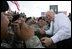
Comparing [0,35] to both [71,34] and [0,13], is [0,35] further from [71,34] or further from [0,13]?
[71,34]

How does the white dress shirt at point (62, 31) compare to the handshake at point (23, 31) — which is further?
the white dress shirt at point (62, 31)

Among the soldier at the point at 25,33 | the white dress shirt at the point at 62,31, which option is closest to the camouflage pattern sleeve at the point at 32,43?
the soldier at the point at 25,33

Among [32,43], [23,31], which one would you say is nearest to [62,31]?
[32,43]

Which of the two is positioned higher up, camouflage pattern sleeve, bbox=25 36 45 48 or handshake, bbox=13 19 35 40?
handshake, bbox=13 19 35 40

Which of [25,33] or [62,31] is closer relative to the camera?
[25,33]

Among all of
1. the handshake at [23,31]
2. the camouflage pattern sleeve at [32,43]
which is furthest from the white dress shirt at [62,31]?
the handshake at [23,31]

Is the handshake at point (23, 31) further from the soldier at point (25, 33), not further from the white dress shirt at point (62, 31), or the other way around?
the white dress shirt at point (62, 31)

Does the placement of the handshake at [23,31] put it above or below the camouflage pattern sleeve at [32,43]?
above

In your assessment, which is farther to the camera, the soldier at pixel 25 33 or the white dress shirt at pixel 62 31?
the white dress shirt at pixel 62 31

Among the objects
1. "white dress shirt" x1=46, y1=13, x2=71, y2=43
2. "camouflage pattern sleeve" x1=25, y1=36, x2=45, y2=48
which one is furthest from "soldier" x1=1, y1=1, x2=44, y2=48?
"white dress shirt" x1=46, y1=13, x2=71, y2=43

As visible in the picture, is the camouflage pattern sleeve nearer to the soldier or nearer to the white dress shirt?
the soldier

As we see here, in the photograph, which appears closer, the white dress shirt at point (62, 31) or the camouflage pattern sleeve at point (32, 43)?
the camouflage pattern sleeve at point (32, 43)

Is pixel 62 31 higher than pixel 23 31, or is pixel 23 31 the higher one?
pixel 23 31

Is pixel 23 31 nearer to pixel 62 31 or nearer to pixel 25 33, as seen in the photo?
pixel 25 33
